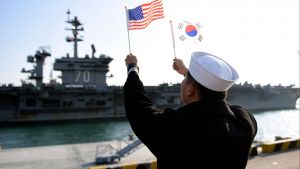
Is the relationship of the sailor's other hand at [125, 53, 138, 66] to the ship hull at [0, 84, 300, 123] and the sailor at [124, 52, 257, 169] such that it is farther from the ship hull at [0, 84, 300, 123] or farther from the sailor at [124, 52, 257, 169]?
the ship hull at [0, 84, 300, 123]

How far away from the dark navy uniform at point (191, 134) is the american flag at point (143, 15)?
3167 millimetres

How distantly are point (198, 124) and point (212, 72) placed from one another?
247 millimetres

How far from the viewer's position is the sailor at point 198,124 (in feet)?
4.84

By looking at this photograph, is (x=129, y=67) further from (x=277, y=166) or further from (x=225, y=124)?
(x=277, y=166)

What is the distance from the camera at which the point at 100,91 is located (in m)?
41.0

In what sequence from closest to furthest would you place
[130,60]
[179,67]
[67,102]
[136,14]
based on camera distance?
[130,60] < [179,67] < [136,14] < [67,102]

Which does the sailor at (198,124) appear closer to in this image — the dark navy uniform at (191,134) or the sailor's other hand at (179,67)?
the dark navy uniform at (191,134)

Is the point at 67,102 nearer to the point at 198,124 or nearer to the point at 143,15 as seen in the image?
the point at 143,15

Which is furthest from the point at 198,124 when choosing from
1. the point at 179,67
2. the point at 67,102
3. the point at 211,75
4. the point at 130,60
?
the point at 67,102

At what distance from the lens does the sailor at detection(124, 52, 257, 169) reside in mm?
1477

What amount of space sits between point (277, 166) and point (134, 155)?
17.3 feet

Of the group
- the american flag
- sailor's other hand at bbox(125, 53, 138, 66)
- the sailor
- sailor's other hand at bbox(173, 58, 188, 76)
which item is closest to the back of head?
the sailor

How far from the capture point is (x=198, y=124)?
1.48m

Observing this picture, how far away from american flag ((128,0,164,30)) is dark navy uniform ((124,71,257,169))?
125 inches
